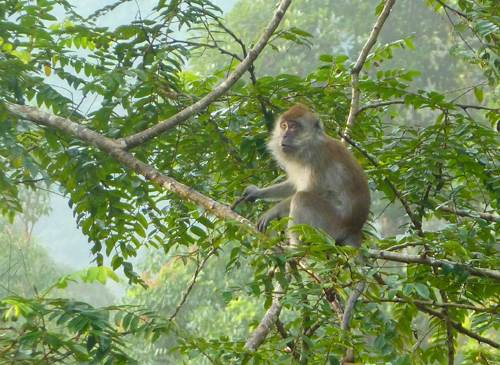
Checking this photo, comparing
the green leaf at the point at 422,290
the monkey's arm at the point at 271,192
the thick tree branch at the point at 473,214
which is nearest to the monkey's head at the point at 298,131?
the monkey's arm at the point at 271,192

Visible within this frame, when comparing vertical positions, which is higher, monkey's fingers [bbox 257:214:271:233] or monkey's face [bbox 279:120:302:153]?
monkey's face [bbox 279:120:302:153]

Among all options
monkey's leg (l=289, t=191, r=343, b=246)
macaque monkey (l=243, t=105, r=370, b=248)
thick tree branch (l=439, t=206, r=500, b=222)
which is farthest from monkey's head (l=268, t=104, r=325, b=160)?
thick tree branch (l=439, t=206, r=500, b=222)

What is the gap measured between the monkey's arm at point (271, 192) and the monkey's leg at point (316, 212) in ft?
0.71

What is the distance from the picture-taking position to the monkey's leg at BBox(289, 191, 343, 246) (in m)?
4.02

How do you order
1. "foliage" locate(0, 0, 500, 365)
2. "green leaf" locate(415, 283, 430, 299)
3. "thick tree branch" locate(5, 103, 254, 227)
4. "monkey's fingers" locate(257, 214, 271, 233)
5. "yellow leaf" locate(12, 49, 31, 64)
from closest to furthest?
"green leaf" locate(415, 283, 430, 299)
"foliage" locate(0, 0, 500, 365)
"thick tree branch" locate(5, 103, 254, 227)
"yellow leaf" locate(12, 49, 31, 64)
"monkey's fingers" locate(257, 214, 271, 233)

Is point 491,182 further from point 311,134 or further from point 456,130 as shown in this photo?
point 311,134

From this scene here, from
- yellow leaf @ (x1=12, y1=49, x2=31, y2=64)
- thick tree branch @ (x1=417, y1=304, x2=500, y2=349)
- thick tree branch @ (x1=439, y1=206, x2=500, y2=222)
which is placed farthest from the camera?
thick tree branch @ (x1=439, y1=206, x2=500, y2=222)

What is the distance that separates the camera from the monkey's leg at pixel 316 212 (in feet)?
13.2

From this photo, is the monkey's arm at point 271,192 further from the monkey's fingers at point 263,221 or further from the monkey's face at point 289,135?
the monkey's face at point 289,135

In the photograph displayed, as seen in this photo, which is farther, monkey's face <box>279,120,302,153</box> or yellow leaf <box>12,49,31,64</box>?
monkey's face <box>279,120,302,153</box>

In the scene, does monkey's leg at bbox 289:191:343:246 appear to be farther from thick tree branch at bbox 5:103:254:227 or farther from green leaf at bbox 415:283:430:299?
green leaf at bbox 415:283:430:299

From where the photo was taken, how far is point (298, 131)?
13.9 ft

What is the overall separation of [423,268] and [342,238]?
812 mm

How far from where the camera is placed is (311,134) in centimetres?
425
